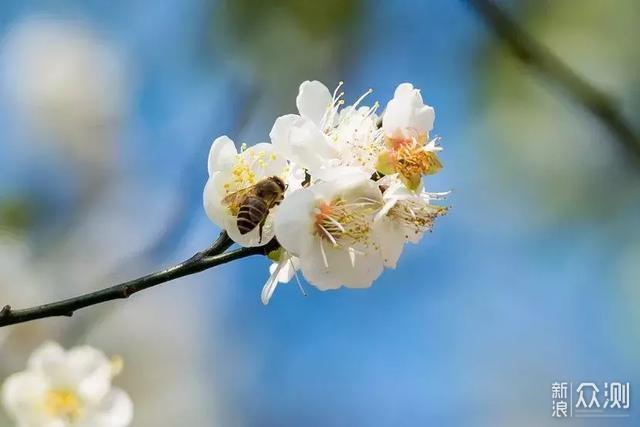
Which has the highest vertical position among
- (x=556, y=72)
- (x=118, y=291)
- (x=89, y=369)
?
(x=556, y=72)

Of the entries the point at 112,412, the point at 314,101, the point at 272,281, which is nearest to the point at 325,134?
the point at 314,101

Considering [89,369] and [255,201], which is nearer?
[255,201]

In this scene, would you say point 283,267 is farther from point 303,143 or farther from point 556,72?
point 556,72

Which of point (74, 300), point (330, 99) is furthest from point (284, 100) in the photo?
point (74, 300)

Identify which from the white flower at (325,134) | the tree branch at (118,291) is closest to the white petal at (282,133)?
the white flower at (325,134)

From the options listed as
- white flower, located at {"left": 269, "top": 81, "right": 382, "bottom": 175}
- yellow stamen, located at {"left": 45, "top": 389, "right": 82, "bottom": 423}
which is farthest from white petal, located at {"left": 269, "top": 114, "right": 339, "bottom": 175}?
yellow stamen, located at {"left": 45, "top": 389, "right": 82, "bottom": 423}

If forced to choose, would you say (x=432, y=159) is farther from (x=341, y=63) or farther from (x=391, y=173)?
(x=341, y=63)

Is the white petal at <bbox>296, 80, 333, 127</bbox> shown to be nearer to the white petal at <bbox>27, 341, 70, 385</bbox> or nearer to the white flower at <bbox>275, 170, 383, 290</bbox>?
the white flower at <bbox>275, 170, 383, 290</bbox>
